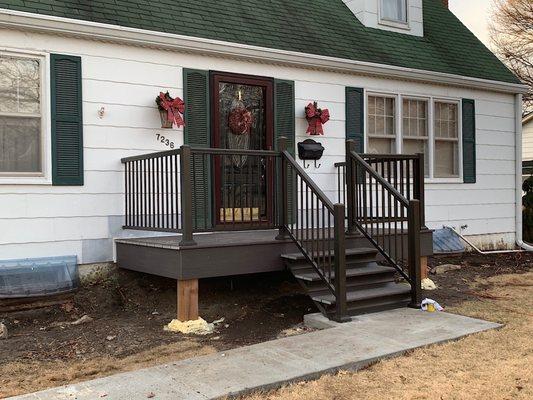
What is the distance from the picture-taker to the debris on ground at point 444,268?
26.4 feet

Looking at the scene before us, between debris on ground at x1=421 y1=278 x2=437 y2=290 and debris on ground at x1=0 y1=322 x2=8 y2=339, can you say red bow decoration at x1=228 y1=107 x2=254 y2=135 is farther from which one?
debris on ground at x1=0 y1=322 x2=8 y2=339

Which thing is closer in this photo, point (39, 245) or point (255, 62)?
point (39, 245)

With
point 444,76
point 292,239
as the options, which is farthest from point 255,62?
point 444,76

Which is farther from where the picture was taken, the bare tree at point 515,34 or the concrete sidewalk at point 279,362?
the bare tree at point 515,34

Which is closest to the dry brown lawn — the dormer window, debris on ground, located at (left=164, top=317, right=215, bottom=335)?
debris on ground, located at (left=164, top=317, right=215, bottom=335)

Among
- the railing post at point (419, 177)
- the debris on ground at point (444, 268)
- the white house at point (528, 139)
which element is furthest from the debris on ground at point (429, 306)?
the white house at point (528, 139)

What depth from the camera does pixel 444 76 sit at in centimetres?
888

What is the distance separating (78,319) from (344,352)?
2.82 m

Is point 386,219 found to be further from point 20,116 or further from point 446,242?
point 20,116

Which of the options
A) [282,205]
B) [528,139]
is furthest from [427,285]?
[528,139]

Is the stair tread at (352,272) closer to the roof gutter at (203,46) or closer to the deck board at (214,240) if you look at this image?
the deck board at (214,240)

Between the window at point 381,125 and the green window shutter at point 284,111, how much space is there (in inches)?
55.6

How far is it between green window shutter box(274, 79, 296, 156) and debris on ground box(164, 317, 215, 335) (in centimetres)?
290

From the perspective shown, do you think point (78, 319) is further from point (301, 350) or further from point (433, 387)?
point (433, 387)
